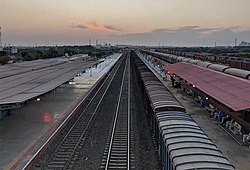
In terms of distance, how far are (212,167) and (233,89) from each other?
540 inches

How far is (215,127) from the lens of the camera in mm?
20203

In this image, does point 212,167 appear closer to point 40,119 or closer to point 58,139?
point 58,139

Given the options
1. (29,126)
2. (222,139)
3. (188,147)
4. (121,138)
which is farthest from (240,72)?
(188,147)

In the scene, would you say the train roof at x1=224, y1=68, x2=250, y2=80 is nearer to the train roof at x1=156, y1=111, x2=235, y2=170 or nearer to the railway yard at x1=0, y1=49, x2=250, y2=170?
the railway yard at x1=0, y1=49, x2=250, y2=170

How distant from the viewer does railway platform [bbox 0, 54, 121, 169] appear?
14803mm

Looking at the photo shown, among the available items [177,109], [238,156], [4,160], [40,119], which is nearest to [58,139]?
[4,160]

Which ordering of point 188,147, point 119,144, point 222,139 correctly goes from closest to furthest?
point 188,147, point 119,144, point 222,139

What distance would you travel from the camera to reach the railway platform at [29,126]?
48.6ft

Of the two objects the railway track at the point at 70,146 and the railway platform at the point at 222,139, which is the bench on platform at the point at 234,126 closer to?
the railway platform at the point at 222,139

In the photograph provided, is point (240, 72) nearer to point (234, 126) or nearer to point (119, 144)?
point (234, 126)

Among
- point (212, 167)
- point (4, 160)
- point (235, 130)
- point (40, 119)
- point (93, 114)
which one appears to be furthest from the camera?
point (93, 114)

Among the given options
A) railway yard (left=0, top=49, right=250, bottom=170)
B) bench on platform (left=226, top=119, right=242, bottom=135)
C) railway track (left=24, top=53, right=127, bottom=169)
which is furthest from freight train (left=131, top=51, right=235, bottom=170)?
bench on platform (left=226, top=119, right=242, bottom=135)

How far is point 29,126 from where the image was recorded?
2030 cm

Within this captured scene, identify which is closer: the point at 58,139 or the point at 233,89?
the point at 58,139
